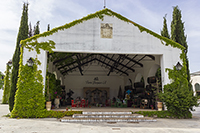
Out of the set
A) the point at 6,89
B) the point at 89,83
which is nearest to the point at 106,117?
the point at 89,83

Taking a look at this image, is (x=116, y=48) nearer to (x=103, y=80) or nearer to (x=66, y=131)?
(x=66, y=131)

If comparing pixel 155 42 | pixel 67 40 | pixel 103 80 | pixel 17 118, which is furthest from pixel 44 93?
pixel 103 80

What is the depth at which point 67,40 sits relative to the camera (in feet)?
29.0

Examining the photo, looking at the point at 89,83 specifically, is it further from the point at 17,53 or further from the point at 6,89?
the point at 17,53

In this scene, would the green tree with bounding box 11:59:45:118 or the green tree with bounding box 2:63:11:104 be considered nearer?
the green tree with bounding box 11:59:45:118

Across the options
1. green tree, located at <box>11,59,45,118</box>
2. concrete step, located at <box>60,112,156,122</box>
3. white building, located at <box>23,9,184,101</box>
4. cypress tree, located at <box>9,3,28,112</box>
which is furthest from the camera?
cypress tree, located at <box>9,3,28,112</box>

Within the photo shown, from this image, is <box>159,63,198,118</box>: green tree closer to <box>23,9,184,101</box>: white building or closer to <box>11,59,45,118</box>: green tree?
<box>23,9,184,101</box>: white building

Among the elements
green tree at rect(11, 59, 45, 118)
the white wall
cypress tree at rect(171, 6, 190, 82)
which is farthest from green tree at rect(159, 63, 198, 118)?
the white wall

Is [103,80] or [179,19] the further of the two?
[103,80]

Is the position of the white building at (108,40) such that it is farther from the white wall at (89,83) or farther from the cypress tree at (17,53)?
the white wall at (89,83)

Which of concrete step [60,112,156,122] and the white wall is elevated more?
the white wall

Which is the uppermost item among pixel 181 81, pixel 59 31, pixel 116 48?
pixel 59 31

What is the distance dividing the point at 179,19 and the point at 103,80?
386 inches

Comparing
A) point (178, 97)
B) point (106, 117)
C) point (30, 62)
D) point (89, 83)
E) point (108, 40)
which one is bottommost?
point (106, 117)
